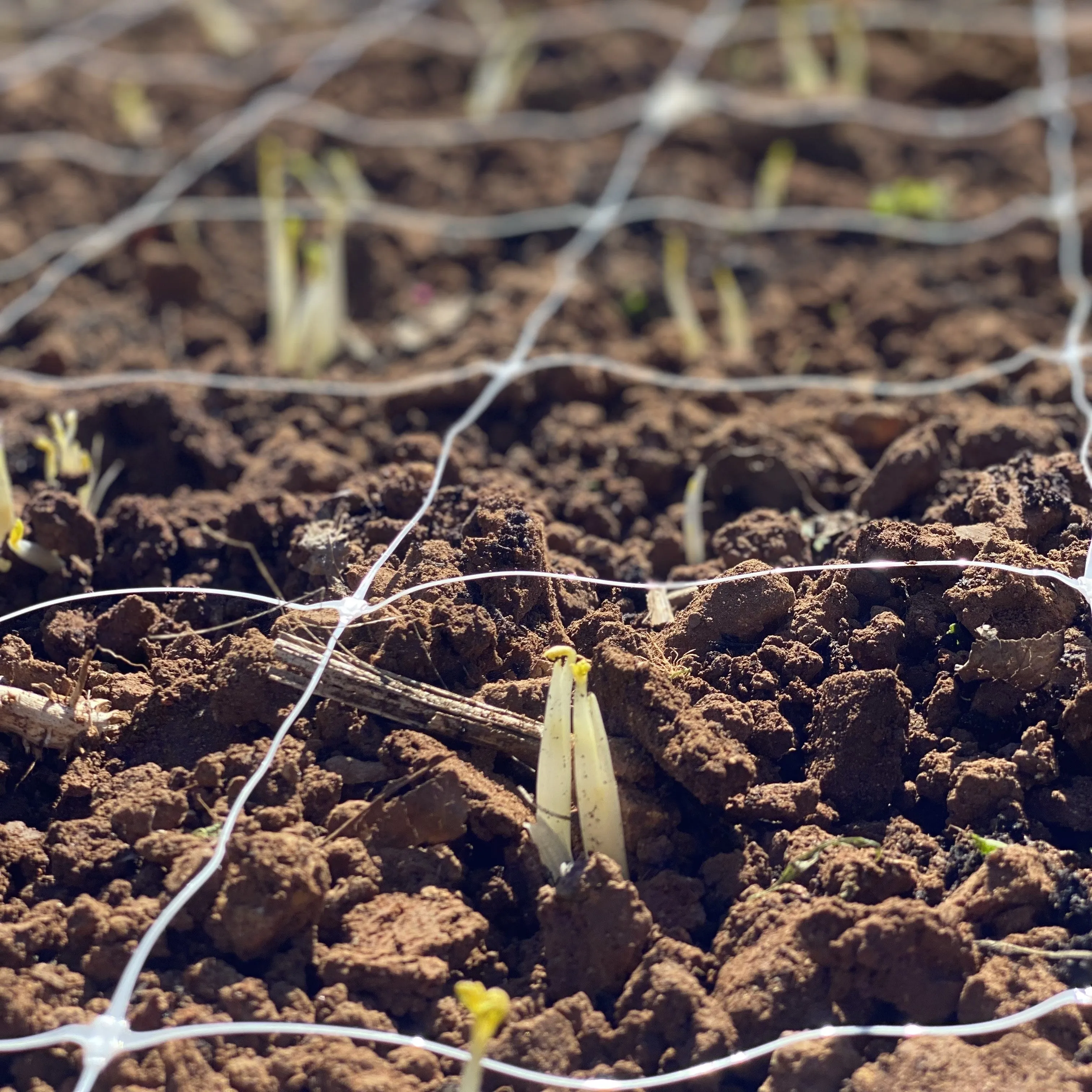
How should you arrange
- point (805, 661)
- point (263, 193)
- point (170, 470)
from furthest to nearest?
point (263, 193) < point (170, 470) < point (805, 661)

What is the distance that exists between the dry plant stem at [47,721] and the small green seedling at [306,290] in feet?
3.42

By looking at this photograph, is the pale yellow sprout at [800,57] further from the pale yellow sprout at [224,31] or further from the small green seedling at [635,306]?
the pale yellow sprout at [224,31]

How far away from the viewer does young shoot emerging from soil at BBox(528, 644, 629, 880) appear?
58.7 inches

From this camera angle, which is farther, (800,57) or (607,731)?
(800,57)

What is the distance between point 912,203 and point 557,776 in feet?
6.55

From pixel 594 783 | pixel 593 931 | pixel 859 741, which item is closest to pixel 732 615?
pixel 859 741

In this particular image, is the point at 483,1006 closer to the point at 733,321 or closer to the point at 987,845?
the point at 987,845

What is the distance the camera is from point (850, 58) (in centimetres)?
347

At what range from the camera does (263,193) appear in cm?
313

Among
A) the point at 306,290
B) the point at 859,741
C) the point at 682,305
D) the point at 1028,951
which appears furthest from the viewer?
the point at 306,290

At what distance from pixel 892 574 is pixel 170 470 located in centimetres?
125

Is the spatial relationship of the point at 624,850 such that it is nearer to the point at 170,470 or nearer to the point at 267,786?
the point at 267,786

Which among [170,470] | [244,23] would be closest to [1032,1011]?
[170,470]

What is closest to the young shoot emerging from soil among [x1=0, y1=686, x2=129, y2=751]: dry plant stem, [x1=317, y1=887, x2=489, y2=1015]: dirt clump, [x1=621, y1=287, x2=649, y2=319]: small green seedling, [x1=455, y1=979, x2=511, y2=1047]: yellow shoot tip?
[x1=317, y1=887, x2=489, y2=1015]: dirt clump
